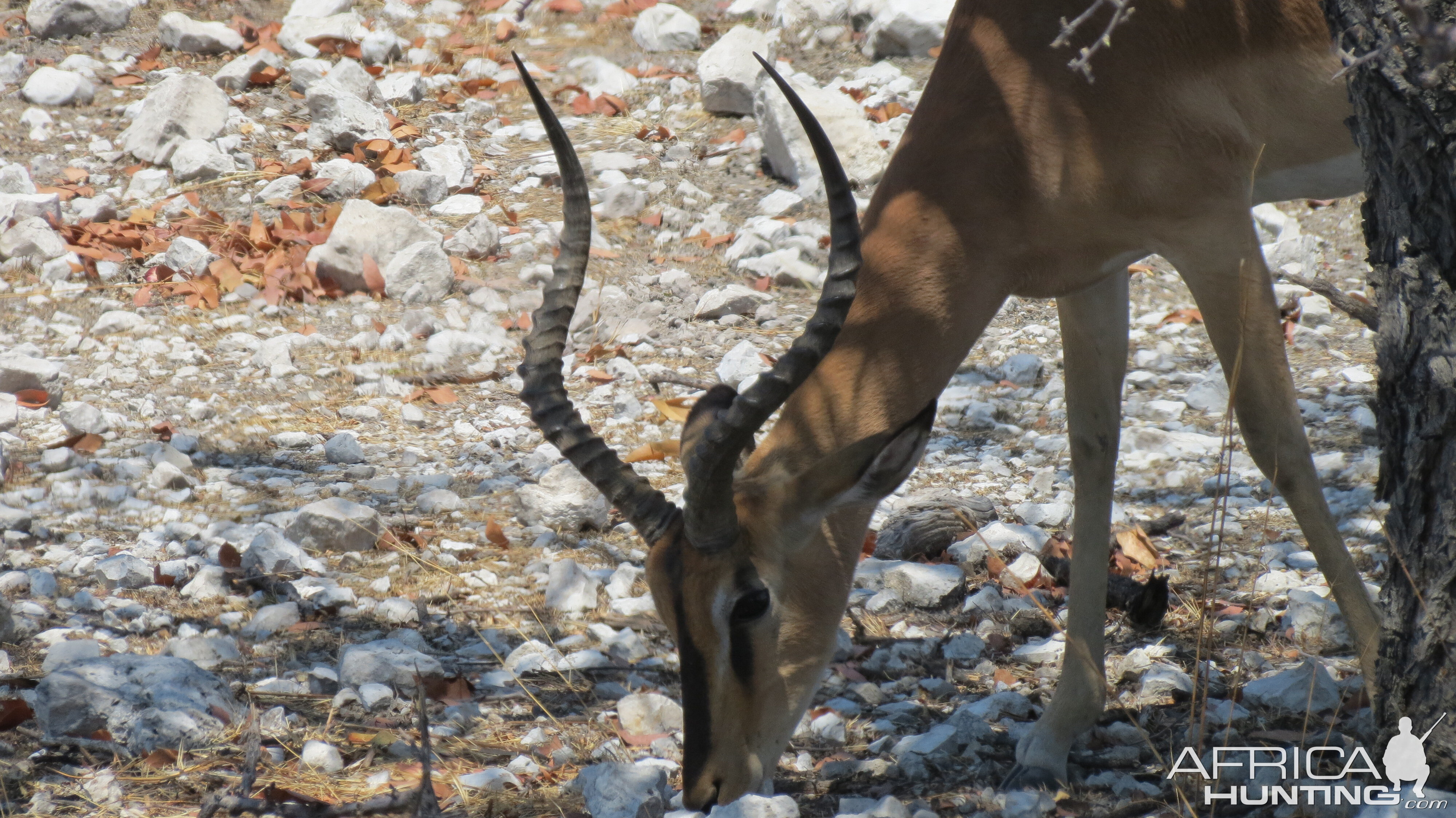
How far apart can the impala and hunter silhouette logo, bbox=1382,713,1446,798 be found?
2.19 feet

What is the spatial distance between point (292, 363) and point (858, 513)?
401 cm

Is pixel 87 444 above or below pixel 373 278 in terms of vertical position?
below

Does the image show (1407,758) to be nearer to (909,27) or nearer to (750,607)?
(750,607)

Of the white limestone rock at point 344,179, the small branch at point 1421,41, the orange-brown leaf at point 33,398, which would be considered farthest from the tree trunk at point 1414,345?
the white limestone rock at point 344,179

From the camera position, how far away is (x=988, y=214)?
11.5ft

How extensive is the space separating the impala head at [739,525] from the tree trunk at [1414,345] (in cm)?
105

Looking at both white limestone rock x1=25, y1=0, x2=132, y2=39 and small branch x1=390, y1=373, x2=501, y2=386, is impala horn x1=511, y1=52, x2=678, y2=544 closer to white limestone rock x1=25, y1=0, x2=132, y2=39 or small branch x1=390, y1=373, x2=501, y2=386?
small branch x1=390, y1=373, x2=501, y2=386

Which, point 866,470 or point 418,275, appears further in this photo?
point 418,275

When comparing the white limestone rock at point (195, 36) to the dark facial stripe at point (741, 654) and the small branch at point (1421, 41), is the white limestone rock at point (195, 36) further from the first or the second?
the small branch at point (1421, 41)

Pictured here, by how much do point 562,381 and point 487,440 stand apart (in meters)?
2.65

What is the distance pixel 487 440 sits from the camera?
19.5 ft

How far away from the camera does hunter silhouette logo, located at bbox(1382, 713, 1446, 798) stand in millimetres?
2666

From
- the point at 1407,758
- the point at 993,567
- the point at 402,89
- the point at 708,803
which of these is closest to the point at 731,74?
the point at 402,89

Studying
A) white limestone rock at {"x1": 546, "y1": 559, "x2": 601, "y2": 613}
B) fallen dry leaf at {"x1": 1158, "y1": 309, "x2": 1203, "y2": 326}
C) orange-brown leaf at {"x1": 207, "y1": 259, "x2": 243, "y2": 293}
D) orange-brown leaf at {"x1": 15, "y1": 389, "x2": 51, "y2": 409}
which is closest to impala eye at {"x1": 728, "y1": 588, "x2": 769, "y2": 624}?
white limestone rock at {"x1": 546, "y1": 559, "x2": 601, "y2": 613}
